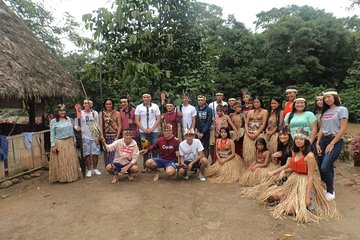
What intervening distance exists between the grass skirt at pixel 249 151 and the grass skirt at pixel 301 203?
1.16m

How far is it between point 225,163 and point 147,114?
151 centimetres

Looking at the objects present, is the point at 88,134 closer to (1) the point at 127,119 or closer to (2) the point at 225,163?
(1) the point at 127,119

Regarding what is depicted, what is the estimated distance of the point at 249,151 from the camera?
4918 mm

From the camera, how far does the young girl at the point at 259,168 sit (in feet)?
14.8

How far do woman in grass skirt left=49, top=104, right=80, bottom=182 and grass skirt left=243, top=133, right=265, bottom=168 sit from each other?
2687 mm

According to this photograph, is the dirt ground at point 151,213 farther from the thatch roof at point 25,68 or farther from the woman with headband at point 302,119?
the thatch roof at point 25,68

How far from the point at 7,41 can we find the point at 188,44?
3.30 metres

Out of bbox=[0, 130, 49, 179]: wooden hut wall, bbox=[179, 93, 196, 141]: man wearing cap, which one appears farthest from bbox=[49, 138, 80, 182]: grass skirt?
bbox=[179, 93, 196, 141]: man wearing cap

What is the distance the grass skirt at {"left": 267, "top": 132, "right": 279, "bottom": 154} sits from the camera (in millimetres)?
4755

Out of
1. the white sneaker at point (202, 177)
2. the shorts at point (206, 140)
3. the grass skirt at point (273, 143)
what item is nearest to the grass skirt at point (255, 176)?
the grass skirt at point (273, 143)

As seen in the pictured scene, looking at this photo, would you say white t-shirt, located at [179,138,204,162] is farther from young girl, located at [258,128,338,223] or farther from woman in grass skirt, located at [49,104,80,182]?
woman in grass skirt, located at [49,104,80,182]

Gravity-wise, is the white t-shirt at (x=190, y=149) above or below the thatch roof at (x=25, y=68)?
below

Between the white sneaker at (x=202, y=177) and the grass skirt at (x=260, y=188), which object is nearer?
the grass skirt at (x=260, y=188)

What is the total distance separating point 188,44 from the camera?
6.01m
